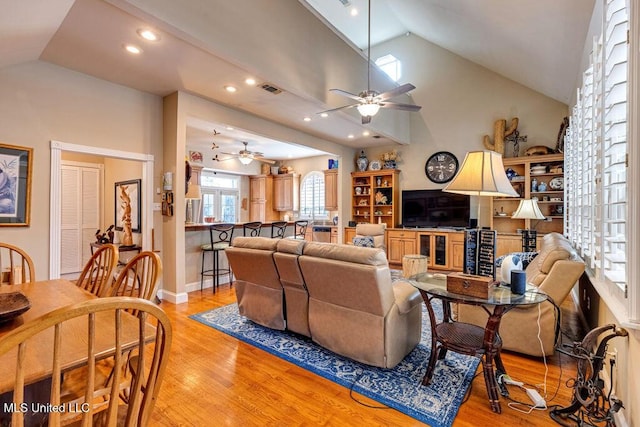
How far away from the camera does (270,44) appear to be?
3549mm

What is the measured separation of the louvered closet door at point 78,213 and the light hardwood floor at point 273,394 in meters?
4.44

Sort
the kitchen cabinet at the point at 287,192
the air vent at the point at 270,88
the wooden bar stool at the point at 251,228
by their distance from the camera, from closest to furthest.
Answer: the air vent at the point at 270,88 → the wooden bar stool at the point at 251,228 → the kitchen cabinet at the point at 287,192

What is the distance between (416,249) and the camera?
6.38 meters

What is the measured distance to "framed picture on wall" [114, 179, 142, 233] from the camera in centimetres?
457

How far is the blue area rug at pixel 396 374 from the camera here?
1.96 metres

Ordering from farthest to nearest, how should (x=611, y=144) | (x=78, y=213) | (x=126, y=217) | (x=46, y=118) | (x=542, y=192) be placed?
(x=78, y=213), (x=542, y=192), (x=126, y=217), (x=46, y=118), (x=611, y=144)

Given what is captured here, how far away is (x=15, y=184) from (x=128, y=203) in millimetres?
1874

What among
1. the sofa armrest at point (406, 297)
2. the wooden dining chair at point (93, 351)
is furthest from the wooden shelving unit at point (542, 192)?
the wooden dining chair at point (93, 351)

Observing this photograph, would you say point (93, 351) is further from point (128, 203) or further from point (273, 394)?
point (128, 203)

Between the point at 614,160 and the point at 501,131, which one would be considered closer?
the point at 614,160

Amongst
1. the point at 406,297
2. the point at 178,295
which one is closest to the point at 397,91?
the point at 406,297

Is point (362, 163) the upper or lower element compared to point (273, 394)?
upper

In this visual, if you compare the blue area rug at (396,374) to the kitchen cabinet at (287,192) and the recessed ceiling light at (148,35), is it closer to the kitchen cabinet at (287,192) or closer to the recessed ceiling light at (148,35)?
the recessed ceiling light at (148,35)

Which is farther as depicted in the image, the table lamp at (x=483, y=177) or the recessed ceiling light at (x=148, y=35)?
the recessed ceiling light at (x=148, y=35)
